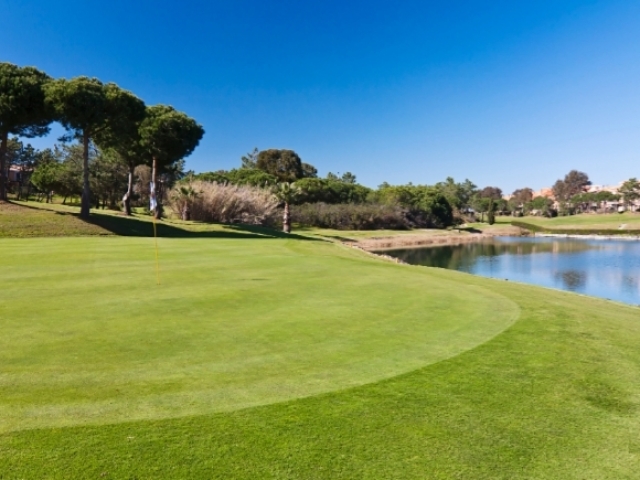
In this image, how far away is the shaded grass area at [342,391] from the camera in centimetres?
347

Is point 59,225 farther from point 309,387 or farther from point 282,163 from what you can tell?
point 282,163

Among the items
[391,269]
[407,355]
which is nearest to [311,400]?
[407,355]

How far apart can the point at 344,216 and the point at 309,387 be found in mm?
66745

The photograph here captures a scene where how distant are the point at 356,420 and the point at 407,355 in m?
1.95

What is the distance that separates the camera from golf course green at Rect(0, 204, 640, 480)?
3506 mm

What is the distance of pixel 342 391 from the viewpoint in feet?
15.4

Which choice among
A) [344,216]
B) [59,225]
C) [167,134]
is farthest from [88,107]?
[344,216]

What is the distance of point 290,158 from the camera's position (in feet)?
A: 334

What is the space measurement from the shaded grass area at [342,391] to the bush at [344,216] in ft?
197

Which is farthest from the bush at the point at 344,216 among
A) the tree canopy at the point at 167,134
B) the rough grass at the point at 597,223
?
the rough grass at the point at 597,223

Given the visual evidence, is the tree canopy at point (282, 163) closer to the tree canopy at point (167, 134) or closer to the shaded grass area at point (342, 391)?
the tree canopy at point (167, 134)

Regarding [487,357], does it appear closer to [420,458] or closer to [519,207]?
[420,458]

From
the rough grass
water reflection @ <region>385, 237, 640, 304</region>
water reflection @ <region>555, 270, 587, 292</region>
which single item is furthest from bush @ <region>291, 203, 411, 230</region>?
the rough grass

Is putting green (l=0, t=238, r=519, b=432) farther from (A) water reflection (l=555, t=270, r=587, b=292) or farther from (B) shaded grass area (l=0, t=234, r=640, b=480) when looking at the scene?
(A) water reflection (l=555, t=270, r=587, b=292)
